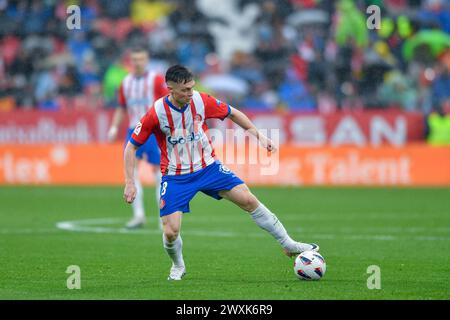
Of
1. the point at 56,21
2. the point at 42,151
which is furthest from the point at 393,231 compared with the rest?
the point at 56,21

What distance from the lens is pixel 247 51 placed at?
87.6 feet

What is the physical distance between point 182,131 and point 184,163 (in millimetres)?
306

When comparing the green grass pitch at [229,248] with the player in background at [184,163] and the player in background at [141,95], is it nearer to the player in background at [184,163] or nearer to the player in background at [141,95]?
the player in background at [184,163]

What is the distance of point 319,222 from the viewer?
15008 millimetres

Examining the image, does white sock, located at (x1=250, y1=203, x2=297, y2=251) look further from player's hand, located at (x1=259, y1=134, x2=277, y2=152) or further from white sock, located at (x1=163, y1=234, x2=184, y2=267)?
white sock, located at (x1=163, y1=234, x2=184, y2=267)

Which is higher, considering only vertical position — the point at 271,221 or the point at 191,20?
the point at 191,20

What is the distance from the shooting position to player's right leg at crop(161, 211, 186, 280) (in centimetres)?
905

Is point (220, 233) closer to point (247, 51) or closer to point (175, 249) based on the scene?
point (175, 249)

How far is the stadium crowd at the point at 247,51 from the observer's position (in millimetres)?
24625

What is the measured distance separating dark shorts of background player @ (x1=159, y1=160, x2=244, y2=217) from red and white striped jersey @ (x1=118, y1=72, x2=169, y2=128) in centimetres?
503

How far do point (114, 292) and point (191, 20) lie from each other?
19.7 m

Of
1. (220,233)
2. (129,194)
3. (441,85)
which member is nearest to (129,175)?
(129,194)

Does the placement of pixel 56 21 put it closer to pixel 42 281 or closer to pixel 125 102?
pixel 125 102

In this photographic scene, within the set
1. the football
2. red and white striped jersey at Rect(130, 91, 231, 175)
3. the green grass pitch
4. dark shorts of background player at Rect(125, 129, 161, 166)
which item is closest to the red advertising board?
the green grass pitch
